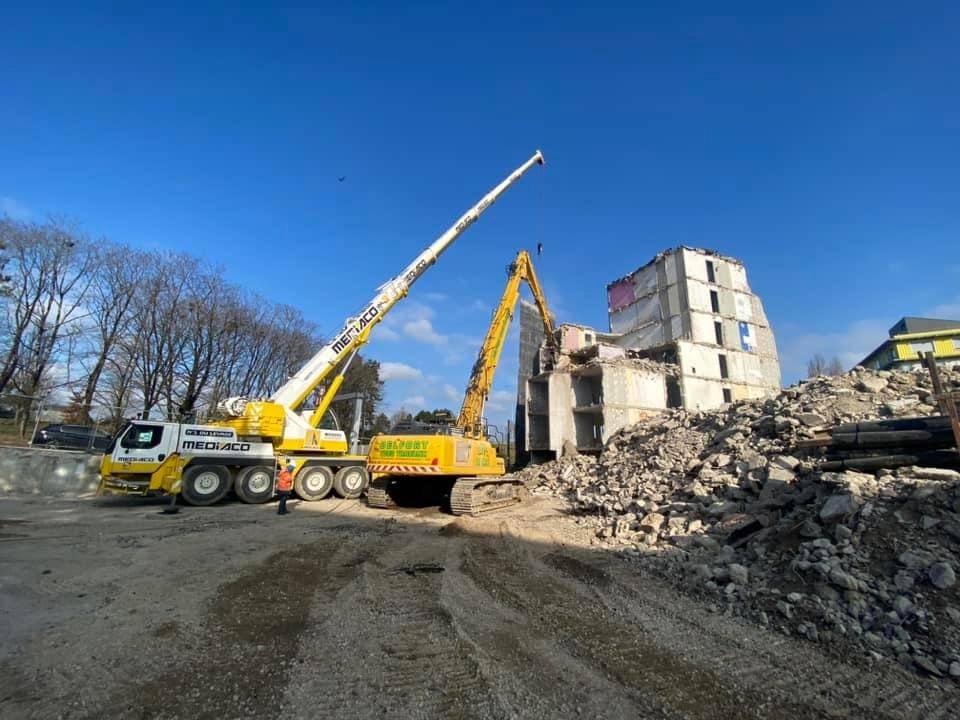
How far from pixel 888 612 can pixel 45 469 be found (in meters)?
21.2

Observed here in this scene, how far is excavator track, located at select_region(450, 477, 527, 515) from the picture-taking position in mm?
11664

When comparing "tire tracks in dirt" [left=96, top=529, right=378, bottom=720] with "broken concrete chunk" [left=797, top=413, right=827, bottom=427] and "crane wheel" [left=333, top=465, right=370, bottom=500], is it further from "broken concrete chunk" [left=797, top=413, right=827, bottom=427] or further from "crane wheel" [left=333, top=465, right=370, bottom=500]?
"broken concrete chunk" [left=797, top=413, right=827, bottom=427]

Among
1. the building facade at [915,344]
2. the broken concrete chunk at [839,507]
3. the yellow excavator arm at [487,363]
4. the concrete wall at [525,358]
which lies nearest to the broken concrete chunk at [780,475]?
the broken concrete chunk at [839,507]

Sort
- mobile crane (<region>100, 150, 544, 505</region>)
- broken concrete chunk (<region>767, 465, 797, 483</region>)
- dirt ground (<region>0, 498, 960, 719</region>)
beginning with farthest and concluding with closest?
1. mobile crane (<region>100, 150, 544, 505</region>)
2. broken concrete chunk (<region>767, 465, 797, 483</region>)
3. dirt ground (<region>0, 498, 960, 719</region>)

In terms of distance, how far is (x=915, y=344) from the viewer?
117 ft

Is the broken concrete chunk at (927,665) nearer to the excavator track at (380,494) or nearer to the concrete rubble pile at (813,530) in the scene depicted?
the concrete rubble pile at (813,530)

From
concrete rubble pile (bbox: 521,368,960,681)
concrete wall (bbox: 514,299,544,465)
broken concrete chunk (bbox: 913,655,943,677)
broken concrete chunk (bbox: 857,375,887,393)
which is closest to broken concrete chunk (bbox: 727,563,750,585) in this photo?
concrete rubble pile (bbox: 521,368,960,681)

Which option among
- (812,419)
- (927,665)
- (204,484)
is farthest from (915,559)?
(204,484)

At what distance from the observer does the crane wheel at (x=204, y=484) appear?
12891 mm

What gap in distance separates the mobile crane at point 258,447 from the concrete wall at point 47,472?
3.65 metres

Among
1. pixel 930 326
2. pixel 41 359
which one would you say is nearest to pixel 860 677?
pixel 41 359

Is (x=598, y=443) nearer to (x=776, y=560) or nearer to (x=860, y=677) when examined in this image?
(x=776, y=560)

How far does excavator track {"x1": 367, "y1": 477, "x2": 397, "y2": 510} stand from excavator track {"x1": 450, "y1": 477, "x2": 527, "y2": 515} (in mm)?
2362

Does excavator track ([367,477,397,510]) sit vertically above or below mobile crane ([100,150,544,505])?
below
